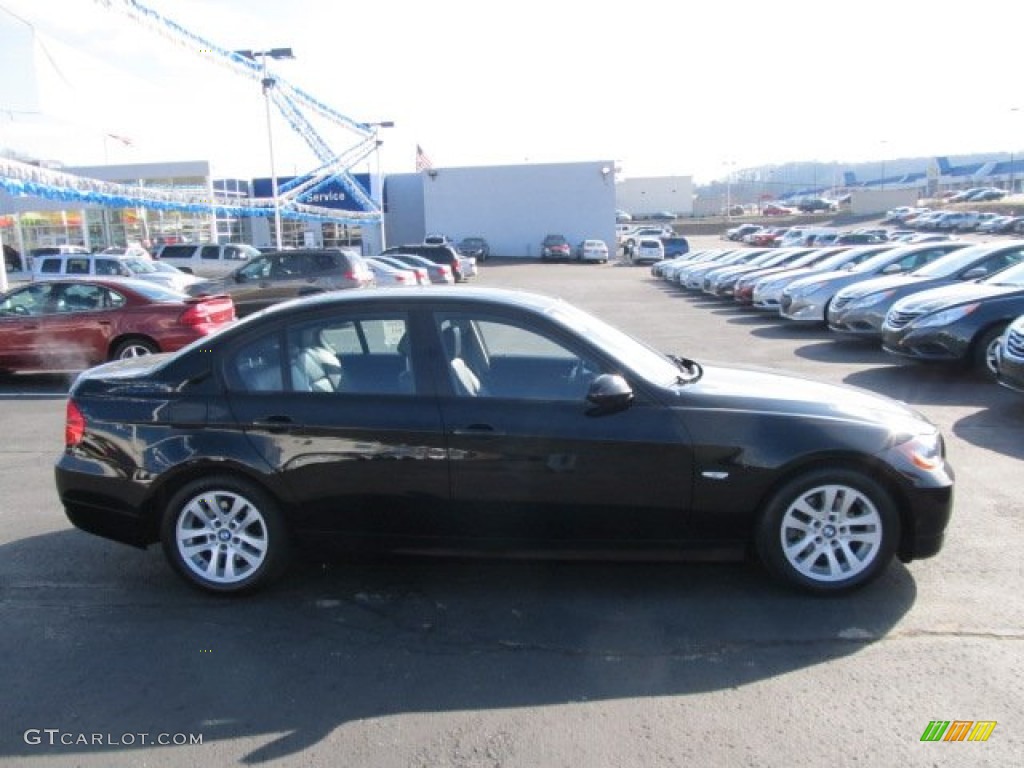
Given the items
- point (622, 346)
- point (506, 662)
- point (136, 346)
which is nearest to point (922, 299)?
point (622, 346)

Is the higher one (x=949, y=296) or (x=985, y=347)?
(x=949, y=296)

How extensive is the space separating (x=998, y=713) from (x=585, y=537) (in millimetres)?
1841

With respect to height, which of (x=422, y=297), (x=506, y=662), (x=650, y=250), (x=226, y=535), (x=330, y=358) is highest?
(x=422, y=297)

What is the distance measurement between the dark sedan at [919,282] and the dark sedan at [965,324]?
181cm

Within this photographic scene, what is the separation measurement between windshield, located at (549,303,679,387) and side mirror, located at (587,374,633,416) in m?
0.23

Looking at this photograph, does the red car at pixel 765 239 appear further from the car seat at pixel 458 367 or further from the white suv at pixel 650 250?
the car seat at pixel 458 367

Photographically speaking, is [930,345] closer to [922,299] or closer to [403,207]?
[922,299]

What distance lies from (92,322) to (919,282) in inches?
451

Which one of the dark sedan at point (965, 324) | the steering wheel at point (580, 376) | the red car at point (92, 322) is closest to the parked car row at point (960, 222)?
the dark sedan at point (965, 324)

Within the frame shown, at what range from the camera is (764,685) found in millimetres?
3490

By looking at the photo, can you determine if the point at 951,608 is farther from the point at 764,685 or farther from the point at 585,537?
the point at 585,537

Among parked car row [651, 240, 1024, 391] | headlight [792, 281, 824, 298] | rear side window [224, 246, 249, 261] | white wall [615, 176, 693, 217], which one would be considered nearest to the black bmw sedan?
parked car row [651, 240, 1024, 391]

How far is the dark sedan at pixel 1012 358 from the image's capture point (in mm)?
7750

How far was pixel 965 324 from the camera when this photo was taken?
9.81m
